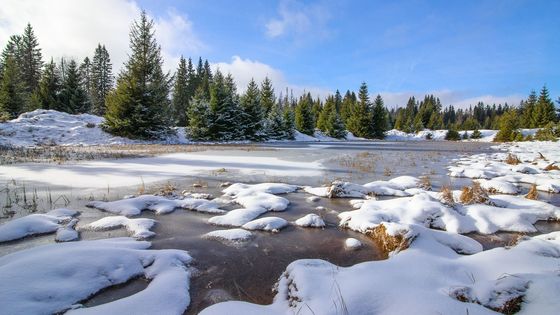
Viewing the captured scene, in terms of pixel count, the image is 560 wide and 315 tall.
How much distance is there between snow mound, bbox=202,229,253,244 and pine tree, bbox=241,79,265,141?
31.3 metres

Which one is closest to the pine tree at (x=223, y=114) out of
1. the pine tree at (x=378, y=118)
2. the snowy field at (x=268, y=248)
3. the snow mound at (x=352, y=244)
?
the snowy field at (x=268, y=248)

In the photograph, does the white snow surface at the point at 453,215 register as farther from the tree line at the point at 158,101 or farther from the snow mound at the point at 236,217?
the tree line at the point at 158,101

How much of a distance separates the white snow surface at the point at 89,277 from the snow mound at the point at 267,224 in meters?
1.47

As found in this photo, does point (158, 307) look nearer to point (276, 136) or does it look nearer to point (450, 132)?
point (276, 136)

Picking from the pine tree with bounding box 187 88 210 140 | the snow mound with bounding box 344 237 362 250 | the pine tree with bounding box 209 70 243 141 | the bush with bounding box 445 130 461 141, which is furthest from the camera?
the bush with bounding box 445 130 461 141

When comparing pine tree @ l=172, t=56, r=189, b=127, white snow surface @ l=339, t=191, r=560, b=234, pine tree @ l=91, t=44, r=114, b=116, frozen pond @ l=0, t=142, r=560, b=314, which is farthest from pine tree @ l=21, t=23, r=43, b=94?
white snow surface @ l=339, t=191, r=560, b=234

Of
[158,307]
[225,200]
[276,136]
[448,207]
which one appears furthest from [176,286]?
[276,136]

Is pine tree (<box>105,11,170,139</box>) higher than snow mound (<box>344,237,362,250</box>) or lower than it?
higher

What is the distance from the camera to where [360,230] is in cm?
523

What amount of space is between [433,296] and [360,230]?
96.9 inches

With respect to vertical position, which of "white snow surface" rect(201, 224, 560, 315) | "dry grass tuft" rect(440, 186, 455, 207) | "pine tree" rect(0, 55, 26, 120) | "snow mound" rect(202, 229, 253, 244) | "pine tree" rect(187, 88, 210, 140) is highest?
"pine tree" rect(0, 55, 26, 120)

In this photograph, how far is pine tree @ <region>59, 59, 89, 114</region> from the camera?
35.9 meters

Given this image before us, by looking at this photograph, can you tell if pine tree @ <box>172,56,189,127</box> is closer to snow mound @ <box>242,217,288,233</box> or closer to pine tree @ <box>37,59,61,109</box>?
pine tree @ <box>37,59,61,109</box>

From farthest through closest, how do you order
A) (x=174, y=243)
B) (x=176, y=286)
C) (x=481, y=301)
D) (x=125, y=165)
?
1. (x=125, y=165)
2. (x=174, y=243)
3. (x=176, y=286)
4. (x=481, y=301)
